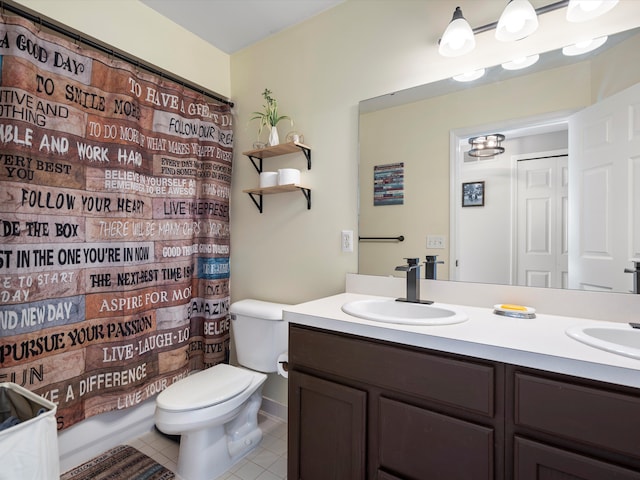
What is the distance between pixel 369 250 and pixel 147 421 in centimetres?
162

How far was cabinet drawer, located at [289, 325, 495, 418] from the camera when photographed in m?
0.89

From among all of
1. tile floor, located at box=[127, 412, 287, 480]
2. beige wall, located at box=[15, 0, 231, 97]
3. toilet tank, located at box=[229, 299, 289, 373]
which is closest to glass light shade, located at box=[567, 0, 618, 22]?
toilet tank, located at box=[229, 299, 289, 373]

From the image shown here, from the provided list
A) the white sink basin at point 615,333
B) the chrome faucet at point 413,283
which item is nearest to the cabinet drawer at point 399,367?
the white sink basin at point 615,333

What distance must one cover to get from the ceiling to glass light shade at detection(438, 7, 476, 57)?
0.72 m

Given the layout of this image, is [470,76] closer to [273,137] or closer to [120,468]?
[273,137]

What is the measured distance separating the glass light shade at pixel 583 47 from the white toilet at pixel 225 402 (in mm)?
1714

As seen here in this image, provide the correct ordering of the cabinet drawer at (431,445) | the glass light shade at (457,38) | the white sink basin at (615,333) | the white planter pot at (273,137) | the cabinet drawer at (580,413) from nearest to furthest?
the cabinet drawer at (580,413) < the cabinet drawer at (431,445) < the white sink basin at (615,333) < the glass light shade at (457,38) < the white planter pot at (273,137)

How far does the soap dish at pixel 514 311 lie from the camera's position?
3.82ft

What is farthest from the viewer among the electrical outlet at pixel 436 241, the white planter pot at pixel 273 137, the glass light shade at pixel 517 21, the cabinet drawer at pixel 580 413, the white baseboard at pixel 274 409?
the white baseboard at pixel 274 409

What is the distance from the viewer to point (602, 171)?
118 centimetres

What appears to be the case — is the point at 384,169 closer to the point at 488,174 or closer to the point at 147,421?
the point at 488,174

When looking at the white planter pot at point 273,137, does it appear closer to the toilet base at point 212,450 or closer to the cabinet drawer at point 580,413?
the toilet base at point 212,450

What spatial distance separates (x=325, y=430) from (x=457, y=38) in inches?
64.2

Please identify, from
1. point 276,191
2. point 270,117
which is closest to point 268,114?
point 270,117
